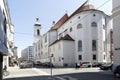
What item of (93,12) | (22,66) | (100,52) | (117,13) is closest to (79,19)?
(93,12)

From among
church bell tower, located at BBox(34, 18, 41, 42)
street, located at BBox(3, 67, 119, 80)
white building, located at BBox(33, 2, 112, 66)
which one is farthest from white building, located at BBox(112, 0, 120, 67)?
church bell tower, located at BBox(34, 18, 41, 42)

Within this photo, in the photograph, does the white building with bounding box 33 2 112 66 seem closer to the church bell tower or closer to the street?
the street

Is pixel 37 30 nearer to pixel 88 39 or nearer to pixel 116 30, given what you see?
pixel 88 39

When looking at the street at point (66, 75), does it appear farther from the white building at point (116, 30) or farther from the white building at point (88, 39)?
the white building at point (88, 39)

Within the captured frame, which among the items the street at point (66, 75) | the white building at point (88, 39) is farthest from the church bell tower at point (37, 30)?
the street at point (66, 75)

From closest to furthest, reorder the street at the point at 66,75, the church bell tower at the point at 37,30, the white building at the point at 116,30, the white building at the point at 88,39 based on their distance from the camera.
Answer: the street at the point at 66,75, the white building at the point at 116,30, the white building at the point at 88,39, the church bell tower at the point at 37,30

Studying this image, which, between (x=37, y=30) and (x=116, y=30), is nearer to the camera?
(x=116, y=30)

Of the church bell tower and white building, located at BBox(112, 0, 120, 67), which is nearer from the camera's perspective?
white building, located at BBox(112, 0, 120, 67)

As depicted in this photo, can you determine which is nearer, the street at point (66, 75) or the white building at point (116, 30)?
the street at point (66, 75)

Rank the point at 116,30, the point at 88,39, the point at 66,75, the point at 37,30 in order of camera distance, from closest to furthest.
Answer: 1. the point at 66,75
2. the point at 116,30
3. the point at 88,39
4. the point at 37,30

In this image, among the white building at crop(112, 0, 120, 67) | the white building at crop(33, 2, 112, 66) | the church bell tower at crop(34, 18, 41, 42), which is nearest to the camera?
the white building at crop(112, 0, 120, 67)

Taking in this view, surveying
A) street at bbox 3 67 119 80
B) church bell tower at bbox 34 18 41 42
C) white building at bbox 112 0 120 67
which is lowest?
street at bbox 3 67 119 80

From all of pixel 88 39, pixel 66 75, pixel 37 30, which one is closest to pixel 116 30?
pixel 66 75

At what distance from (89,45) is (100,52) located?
313 cm
